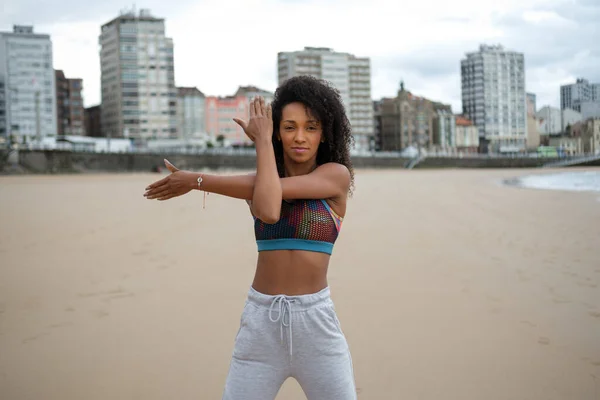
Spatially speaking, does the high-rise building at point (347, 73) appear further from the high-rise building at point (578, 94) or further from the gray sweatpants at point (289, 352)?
the gray sweatpants at point (289, 352)

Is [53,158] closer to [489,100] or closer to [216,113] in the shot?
[216,113]

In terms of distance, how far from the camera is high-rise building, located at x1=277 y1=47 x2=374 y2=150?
124m

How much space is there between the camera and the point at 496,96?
5807 inches

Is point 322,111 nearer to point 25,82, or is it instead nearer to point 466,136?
point 25,82

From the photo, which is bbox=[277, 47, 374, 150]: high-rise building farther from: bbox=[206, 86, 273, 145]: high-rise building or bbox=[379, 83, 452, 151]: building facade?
bbox=[206, 86, 273, 145]: high-rise building

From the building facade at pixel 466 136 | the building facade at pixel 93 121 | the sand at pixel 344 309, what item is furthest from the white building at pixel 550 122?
the sand at pixel 344 309

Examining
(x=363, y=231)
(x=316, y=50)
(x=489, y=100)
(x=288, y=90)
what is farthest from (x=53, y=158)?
(x=489, y=100)

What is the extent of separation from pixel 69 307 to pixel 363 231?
5549 millimetres

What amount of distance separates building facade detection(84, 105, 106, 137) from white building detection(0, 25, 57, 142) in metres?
15.0

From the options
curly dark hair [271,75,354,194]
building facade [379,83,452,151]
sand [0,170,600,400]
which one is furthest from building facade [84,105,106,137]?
curly dark hair [271,75,354,194]

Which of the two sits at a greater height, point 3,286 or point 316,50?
point 316,50

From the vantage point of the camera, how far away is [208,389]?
3.89 meters

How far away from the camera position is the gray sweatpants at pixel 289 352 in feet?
6.93

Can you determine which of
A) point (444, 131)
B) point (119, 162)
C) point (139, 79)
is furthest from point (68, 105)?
point (444, 131)
